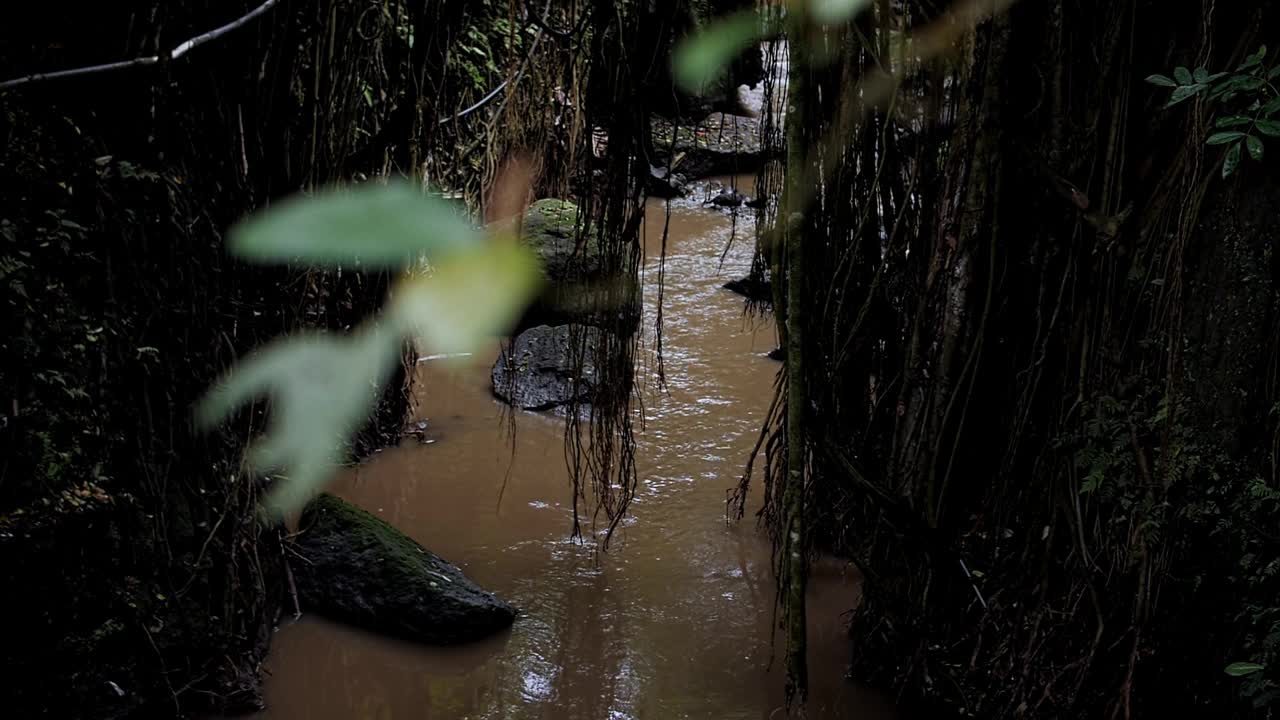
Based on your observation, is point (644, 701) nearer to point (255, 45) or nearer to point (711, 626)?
point (711, 626)

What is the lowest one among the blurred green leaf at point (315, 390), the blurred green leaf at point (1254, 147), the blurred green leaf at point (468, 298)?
the blurred green leaf at point (315, 390)

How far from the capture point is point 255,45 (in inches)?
86.6

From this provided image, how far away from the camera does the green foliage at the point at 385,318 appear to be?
0.40 meters

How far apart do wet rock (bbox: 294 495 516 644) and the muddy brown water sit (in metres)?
0.06

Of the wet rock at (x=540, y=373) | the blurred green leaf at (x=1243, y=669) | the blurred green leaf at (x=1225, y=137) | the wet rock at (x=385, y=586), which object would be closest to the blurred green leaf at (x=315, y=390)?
the blurred green leaf at (x=1225, y=137)

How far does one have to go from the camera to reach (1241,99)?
6.38ft

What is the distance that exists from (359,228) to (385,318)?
0.06 metres

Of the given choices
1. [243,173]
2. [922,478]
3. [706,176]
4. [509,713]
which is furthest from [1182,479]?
[706,176]

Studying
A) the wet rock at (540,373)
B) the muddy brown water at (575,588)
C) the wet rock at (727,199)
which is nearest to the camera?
the muddy brown water at (575,588)

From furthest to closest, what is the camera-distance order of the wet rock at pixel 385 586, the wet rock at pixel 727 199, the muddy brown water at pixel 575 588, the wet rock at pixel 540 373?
1. the wet rock at pixel 727 199
2. the wet rock at pixel 540 373
3. the wet rock at pixel 385 586
4. the muddy brown water at pixel 575 588

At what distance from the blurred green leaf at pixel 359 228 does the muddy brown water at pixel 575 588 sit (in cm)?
281

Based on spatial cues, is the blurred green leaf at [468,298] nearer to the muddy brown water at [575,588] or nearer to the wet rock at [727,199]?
the muddy brown water at [575,588]

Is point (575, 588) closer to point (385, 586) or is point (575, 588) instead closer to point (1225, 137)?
point (385, 586)

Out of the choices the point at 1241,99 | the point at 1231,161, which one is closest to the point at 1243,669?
the point at 1231,161
